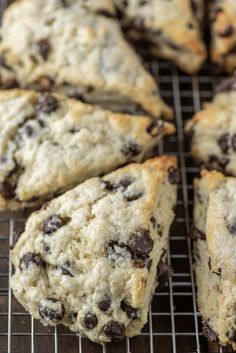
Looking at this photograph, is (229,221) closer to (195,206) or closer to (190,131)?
(195,206)

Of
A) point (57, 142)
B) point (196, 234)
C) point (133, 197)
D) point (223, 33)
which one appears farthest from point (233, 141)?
point (57, 142)

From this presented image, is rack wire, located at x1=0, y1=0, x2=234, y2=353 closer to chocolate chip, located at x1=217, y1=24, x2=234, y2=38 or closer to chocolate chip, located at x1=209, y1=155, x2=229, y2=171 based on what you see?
chocolate chip, located at x1=209, y1=155, x2=229, y2=171

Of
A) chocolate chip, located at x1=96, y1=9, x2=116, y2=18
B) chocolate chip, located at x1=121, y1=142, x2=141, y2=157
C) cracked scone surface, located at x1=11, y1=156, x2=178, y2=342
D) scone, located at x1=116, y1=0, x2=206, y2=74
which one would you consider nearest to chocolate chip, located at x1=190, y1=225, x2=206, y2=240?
cracked scone surface, located at x1=11, y1=156, x2=178, y2=342

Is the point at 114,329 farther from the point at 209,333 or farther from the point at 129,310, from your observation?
the point at 209,333

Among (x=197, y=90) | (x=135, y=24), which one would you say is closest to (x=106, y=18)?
(x=135, y=24)

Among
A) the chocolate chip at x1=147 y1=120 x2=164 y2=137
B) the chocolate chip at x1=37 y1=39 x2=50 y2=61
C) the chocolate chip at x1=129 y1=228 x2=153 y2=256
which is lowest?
the chocolate chip at x1=129 y1=228 x2=153 y2=256

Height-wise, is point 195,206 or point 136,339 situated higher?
point 195,206
